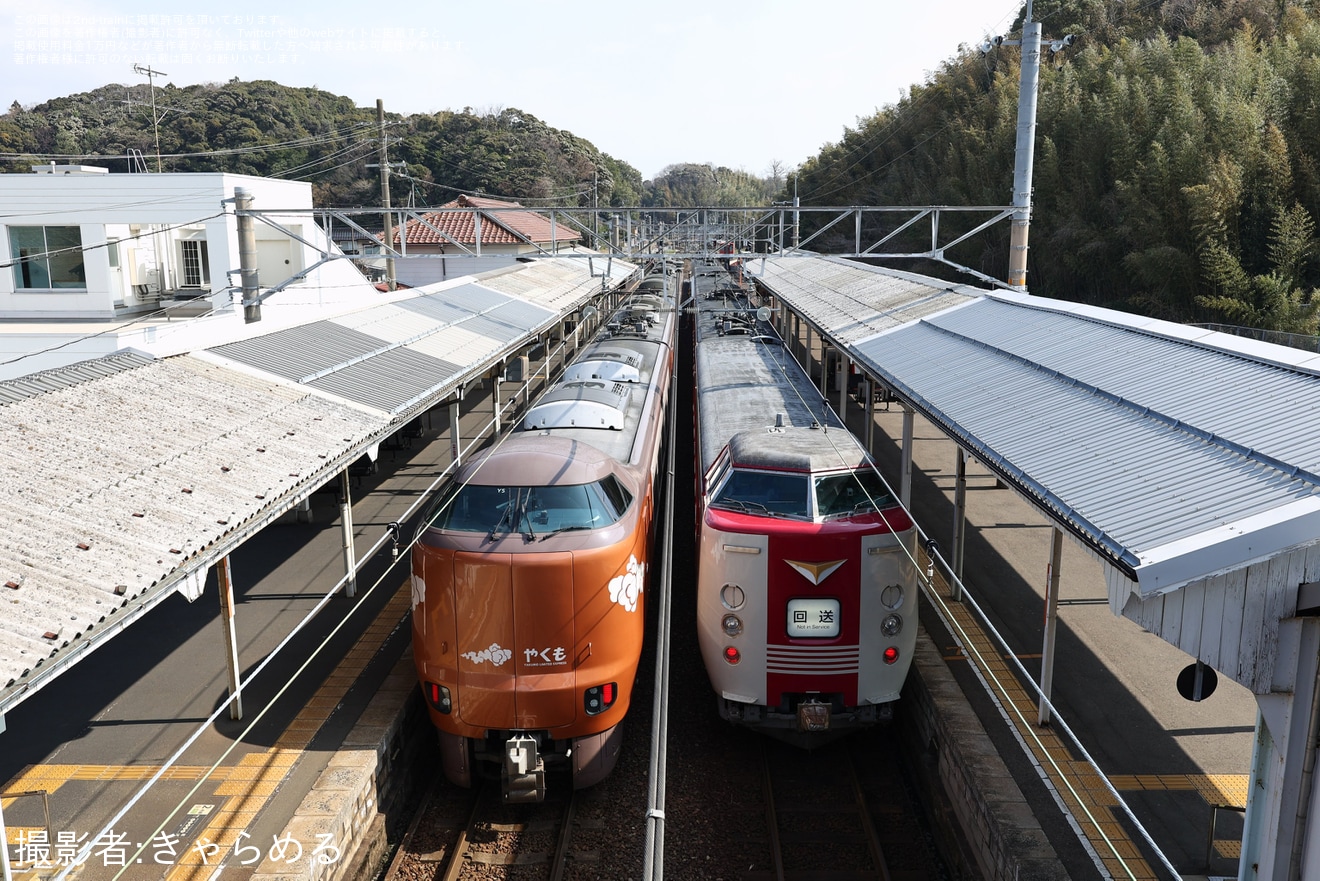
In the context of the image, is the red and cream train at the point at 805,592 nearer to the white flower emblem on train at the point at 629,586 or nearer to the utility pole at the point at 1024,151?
the white flower emblem on train at the point at 629,586

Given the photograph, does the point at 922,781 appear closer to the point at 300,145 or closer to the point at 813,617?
the point at 813,617

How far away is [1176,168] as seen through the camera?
62.4 ft

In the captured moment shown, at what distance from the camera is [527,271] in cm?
2294

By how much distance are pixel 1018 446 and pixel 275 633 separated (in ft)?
21.1

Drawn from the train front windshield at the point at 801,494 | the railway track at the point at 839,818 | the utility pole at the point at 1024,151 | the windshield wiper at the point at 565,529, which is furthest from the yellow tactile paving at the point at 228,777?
the utility pole at the point at 1024,151

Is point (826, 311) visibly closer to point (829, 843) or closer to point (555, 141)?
point (829, 843)

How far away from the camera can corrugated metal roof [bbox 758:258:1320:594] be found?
13.6 ft

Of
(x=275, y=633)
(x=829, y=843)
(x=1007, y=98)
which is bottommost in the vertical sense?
(x=829, y=843)

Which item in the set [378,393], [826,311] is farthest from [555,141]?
[378,393]

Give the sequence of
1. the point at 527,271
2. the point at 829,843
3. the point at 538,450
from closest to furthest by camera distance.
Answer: the point at 829,843, the point at 538,450, the point at 527,271

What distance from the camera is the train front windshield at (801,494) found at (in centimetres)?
698

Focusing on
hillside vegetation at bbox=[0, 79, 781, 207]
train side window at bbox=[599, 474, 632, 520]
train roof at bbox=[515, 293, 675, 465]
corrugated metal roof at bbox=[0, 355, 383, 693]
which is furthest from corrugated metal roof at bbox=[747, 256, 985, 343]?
hillside vegetation at bbox=[0, 79, 781, 207]

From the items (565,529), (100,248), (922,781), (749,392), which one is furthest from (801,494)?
(100,248)

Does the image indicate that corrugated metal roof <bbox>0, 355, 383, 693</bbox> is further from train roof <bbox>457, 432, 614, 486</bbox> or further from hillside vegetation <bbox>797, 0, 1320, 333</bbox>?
hillside vegetation <bbox>797, 0, 1320, 333</bbox>
